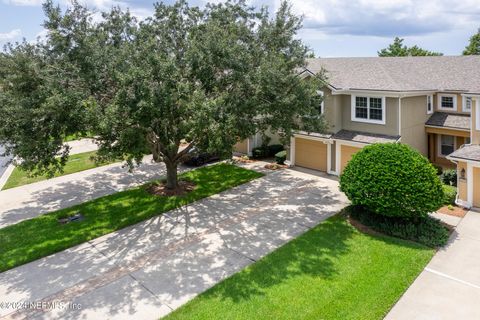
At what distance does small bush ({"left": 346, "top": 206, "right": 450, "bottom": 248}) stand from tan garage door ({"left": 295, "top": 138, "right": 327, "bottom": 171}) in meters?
7.59

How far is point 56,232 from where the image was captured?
46.9 ft

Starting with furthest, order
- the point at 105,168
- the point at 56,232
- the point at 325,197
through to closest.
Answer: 1. the point at 105,168
2. the point at 325,197
3. the point at 56,232

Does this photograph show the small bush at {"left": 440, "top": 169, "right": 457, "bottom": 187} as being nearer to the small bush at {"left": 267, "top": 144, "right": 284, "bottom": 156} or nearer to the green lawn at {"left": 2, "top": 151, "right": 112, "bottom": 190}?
the small bush at {"left": 267, "top": 144, "right": 284, "bottom": 156}

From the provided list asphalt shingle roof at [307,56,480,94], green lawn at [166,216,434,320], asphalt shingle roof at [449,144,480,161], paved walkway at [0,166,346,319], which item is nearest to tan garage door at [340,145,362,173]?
paved walkway at [0,166,346,319]

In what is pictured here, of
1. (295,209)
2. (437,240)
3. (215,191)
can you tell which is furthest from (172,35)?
(437,240)

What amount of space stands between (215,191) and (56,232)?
779 cm

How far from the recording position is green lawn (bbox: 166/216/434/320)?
356 inches

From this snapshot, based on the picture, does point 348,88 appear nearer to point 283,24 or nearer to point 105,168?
point 283,24

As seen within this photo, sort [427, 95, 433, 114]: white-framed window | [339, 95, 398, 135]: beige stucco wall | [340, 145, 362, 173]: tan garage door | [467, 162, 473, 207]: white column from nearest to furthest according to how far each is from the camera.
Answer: [467, 162, 473, 207]: white column
[339, 95, 398, 135]: beige stucco wall
[340, 145, 362, 173]: tan garage door
[427, 95, 433, 114]: white-framed window

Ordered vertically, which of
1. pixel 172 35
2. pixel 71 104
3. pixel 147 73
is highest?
pixel 172 35

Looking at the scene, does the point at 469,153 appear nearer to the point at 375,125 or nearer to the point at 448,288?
the point at 375,125

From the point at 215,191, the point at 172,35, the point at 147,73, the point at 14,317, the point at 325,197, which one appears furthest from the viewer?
the point at 215,191

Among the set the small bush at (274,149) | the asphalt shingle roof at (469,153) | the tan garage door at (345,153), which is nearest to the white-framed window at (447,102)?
the asphalt shingle roof at (469,153)

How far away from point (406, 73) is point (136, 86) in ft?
56.7
